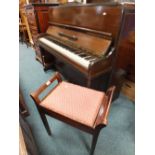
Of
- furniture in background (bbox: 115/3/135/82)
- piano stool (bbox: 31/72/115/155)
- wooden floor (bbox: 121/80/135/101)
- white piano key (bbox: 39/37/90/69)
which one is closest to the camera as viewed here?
piano stool (bbox: 31/72/115/155)

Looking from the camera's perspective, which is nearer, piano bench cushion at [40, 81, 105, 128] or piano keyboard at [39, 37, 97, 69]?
piano bench cushion at [40, 81, 105, 128]

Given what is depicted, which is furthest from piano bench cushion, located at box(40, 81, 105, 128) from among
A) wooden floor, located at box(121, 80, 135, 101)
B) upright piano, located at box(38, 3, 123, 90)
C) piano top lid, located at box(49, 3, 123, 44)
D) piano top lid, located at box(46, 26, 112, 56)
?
wooden floor, located at box(121, 80, 135, 101)

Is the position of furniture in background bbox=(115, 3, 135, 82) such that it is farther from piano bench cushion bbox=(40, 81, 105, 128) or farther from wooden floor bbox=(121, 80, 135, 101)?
piano bench cushion bbox=(40, 81, 105, 128)

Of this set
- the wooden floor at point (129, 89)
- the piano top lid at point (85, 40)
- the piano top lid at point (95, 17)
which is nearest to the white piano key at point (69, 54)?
the piano top lid at point (85, 40)

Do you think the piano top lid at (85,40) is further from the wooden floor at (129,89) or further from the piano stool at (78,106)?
the wooden floor at (129,89)

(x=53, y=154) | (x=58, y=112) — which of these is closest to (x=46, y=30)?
(x=58, y=112)

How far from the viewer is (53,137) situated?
1267 millimetres

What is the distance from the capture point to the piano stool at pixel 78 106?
86cm

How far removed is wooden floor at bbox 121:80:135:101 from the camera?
1619 mm

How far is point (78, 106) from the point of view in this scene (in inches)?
38.1

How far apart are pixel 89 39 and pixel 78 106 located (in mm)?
800

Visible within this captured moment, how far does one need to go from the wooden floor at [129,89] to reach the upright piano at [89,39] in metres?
0.38

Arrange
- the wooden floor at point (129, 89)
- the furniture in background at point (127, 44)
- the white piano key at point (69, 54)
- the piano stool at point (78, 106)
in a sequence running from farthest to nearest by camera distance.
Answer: the wooden floor at point (129, 89), the white piano key at point (69, 54), the furniture in background at point (127, 44), the piano stool at point (78, 106)
